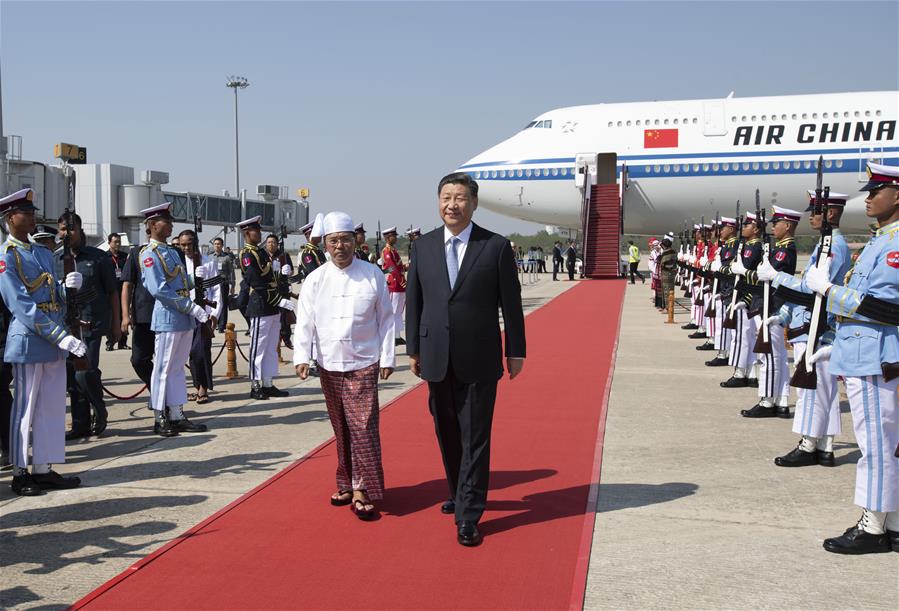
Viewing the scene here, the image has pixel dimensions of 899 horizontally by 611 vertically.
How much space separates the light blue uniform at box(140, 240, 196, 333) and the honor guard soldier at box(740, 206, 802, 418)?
5.24 m

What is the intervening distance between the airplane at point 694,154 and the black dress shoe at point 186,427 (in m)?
22.1

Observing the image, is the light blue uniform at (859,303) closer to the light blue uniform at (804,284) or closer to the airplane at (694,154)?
the light blue uniform at (804,284)

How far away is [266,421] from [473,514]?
377cm

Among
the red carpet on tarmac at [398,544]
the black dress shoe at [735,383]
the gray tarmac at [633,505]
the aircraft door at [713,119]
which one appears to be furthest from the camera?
the aircraft door at [713,119]

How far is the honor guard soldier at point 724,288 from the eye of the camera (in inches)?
416

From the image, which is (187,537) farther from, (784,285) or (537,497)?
(784,285)

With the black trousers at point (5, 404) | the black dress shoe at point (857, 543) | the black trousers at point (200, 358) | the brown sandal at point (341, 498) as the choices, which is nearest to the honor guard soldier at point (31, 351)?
the black trousers at point (5, 404)

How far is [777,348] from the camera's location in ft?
25.6

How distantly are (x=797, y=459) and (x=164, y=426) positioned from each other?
17.5 ft

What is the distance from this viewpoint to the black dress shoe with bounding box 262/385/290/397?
30.1 ft

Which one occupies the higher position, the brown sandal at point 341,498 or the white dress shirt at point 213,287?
the white dress shirt at point 213,287

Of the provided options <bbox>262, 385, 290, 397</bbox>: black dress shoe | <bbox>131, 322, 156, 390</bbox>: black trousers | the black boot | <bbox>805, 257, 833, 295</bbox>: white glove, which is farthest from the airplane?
<bbox>805, 257, 833, 295</bbox>: white glove

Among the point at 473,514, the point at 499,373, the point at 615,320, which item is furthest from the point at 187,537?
the point at 615,320

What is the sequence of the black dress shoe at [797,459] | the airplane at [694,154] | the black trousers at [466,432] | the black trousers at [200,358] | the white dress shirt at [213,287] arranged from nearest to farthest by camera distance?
the black trousers at [466,432] → the black dress shoe at [797,459] → the black trousers at [200,358] → the white dress shirt at [213,287] → the airplane at [694,154]
